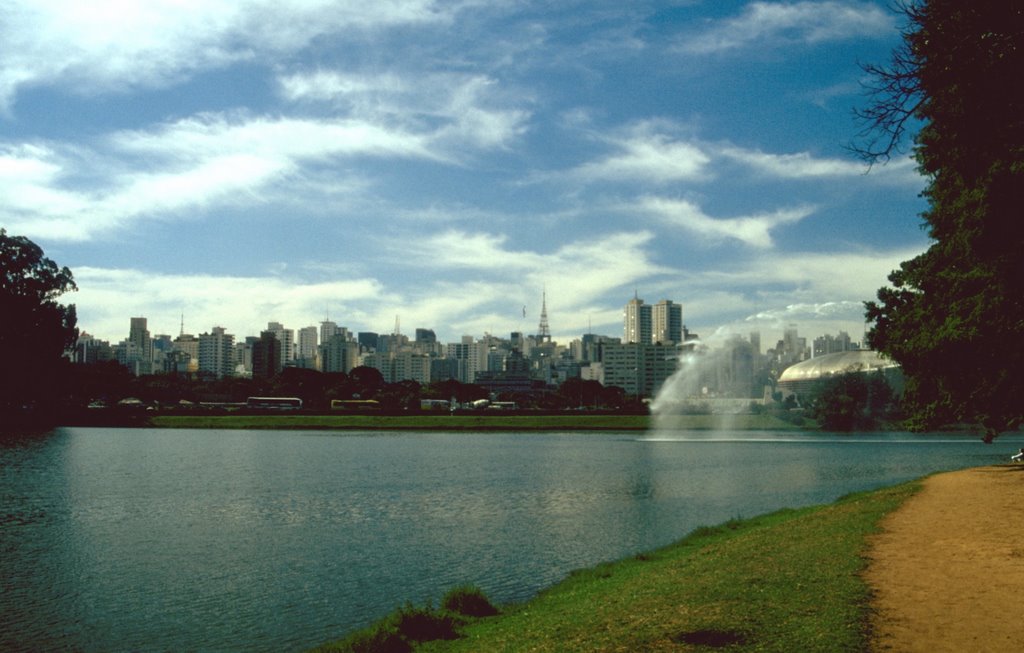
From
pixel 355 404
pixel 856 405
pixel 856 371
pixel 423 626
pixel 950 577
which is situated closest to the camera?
pixel 950 577

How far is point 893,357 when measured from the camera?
133 feet

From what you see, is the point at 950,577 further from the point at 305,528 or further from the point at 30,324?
the point at 30,324

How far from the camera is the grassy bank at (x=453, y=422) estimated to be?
464 ft

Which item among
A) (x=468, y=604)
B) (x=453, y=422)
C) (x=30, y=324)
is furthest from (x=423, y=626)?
(x=453, y=422)

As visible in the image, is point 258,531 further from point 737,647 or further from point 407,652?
point 737,647

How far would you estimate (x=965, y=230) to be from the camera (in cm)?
3212

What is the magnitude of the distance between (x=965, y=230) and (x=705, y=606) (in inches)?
929

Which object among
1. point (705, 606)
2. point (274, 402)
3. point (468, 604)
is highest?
point (274, 402)

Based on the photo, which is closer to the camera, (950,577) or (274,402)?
(950,577)

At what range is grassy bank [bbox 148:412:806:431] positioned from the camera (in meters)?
141

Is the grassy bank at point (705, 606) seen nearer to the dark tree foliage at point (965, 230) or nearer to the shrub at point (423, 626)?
the shrub at point (423, 626)

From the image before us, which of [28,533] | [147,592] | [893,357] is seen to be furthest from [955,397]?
[28,533]

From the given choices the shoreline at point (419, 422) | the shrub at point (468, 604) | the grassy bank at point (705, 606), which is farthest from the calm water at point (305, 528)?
the shoreline at point (419, 422)

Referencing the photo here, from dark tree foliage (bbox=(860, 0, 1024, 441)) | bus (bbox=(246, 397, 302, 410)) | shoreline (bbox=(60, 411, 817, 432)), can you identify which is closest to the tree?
shoreline (bbox=(60, 411, 817, 432))
